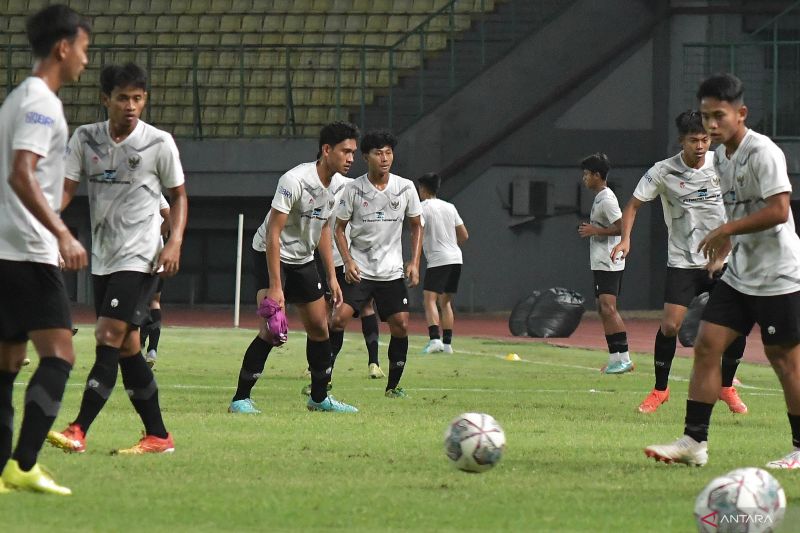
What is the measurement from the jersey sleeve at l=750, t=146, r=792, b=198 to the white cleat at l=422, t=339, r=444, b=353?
1189 centimetres

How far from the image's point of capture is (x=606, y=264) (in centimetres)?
1686

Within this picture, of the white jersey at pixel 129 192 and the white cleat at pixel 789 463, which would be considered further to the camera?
the white jersey at pixel 129 192

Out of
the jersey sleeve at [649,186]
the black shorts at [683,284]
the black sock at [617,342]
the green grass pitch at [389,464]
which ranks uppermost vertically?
the jersey sleeve at [649,186]

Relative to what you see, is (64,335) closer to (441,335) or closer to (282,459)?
(282,459)

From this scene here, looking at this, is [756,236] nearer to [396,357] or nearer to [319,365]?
[319,365]

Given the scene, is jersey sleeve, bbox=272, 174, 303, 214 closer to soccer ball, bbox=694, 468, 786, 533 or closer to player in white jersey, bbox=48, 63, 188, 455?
player in white jersey, bbox=48, 63, 188, 455

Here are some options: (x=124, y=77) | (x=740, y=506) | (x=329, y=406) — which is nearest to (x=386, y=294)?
(x=329, y=406)

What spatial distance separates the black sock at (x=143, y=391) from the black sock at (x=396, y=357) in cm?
456

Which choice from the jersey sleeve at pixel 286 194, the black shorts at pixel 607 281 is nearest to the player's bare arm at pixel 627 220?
the jersey sleeve at pixel 286 194

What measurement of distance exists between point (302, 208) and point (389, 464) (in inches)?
134

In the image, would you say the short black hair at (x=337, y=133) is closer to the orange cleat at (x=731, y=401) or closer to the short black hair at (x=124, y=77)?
the short black hair at (x=124, y=77)

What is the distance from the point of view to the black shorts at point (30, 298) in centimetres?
650

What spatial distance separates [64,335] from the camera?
6.61m

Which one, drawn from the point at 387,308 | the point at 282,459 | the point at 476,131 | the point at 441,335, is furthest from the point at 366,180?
the point at 476,131
